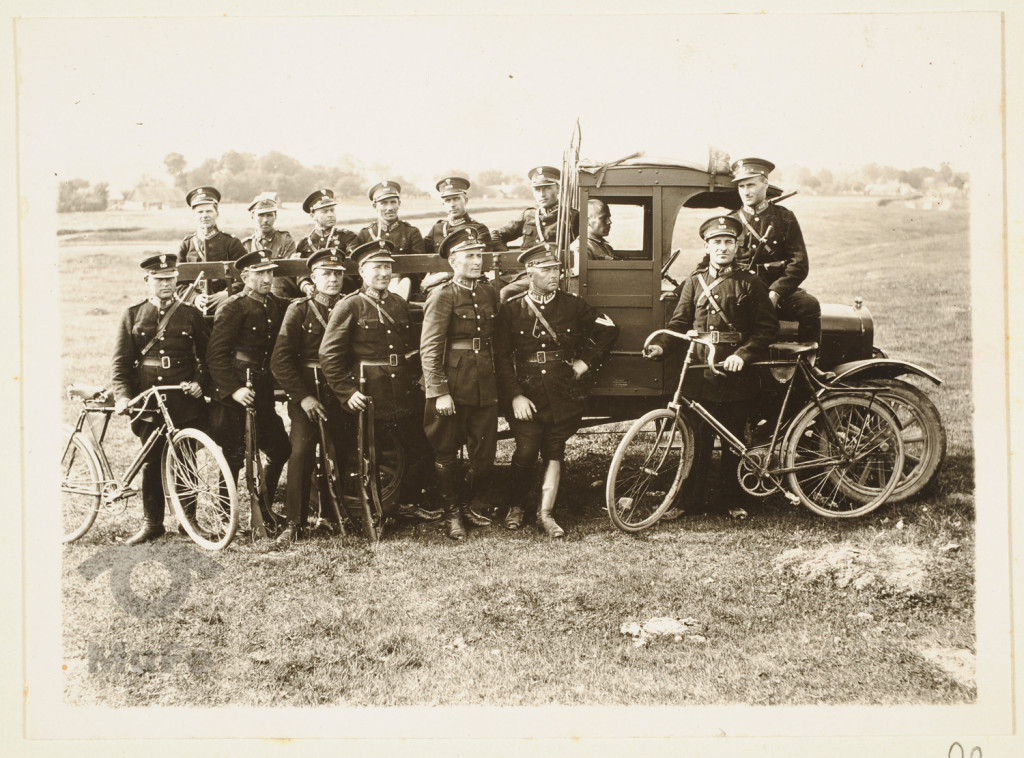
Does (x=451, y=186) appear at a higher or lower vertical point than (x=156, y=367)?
higher

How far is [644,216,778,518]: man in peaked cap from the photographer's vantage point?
184 inches

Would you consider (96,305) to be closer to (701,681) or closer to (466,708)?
(466,708)

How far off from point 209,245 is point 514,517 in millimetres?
2495

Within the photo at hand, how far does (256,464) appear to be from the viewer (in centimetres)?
487

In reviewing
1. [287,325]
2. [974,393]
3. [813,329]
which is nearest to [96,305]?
[287,325]

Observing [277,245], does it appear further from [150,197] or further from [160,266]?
[150,197]

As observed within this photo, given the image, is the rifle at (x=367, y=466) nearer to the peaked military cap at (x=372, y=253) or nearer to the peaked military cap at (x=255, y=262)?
the peaked military cap at (x=372, y=253)

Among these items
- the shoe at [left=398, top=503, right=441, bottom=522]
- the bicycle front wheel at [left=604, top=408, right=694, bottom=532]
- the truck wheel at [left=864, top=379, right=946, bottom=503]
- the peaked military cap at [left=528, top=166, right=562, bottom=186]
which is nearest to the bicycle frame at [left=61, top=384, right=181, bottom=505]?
the shoe at [left=398, top=503, right=441, bottom=522]

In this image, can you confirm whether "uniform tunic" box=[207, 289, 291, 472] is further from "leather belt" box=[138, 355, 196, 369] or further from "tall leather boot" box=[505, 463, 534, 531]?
"tall leather boot" box=[505, 463, 534, 531]

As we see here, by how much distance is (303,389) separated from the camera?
483 cm

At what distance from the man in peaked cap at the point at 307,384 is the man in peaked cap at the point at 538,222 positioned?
3.38 ft

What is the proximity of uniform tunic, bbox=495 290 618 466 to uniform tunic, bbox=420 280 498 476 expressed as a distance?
9cm

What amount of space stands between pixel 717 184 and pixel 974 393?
5.65 feet

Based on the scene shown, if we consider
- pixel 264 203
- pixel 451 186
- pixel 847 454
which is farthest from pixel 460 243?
pixel 847 454
